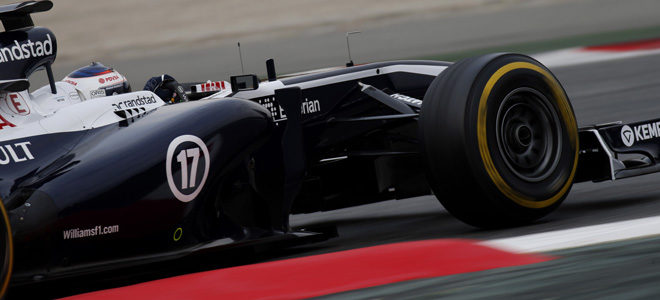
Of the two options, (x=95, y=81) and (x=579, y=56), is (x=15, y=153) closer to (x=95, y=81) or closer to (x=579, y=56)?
(x=95, y=81)

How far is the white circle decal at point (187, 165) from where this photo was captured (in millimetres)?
4355

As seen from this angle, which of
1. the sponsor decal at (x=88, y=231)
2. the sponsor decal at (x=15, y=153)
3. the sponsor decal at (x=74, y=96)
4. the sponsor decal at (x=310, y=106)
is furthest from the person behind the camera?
the sponsor decal at (x=310, y=106)

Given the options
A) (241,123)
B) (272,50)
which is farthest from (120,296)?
(272,50)

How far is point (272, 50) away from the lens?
23.4 metres

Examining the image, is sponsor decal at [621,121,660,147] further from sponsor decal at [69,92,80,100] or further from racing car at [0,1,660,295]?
sponsor decal at [69,92,80,100]

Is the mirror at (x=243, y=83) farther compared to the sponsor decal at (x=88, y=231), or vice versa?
the mirror at (x=243, y=83)

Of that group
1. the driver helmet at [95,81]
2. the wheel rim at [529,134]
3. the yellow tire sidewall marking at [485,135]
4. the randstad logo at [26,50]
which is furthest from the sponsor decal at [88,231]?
the wheel rim at [529,134]

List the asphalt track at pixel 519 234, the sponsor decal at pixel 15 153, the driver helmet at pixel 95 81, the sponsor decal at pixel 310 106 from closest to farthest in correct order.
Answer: the asphalt track at pixel 519 234
the sponsor decal at pixel 15 153
the driver helmet at pixel 95 81
the sponsor decal at pixel 310 106

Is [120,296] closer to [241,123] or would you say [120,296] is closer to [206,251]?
[206,251]

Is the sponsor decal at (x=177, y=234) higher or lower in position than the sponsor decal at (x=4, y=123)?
lower

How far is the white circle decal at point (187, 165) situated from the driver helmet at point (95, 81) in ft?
3.27

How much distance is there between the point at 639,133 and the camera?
5488 millimetres

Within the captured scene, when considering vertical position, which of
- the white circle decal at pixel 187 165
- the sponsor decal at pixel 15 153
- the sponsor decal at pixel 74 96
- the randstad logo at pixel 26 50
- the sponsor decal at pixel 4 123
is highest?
the randstad logo at pixel 26 50

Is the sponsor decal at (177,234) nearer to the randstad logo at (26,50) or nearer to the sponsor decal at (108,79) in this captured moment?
the randstad logo at (26,50)
